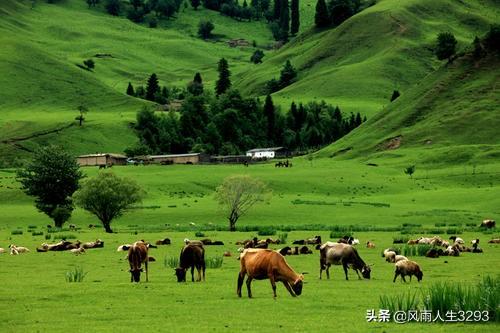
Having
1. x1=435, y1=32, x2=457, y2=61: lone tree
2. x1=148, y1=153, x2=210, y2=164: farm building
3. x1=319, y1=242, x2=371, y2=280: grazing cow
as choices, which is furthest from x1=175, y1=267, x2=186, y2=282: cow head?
x1=435, y1=32, x2=457, y2=61: lone tree

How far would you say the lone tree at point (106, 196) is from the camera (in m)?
80.9

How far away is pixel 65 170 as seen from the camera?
93438 mm

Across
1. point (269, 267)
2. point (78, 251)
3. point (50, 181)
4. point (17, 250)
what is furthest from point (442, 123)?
point (269, 267)

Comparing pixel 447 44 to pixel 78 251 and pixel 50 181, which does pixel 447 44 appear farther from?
pixel 78 251

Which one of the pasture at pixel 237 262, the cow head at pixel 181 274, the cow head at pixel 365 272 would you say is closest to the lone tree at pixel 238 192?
the pasture at pixel 237 262

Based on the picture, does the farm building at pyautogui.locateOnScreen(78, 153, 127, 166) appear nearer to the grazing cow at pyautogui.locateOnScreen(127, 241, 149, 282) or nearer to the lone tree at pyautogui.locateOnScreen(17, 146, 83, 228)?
the lone tree at pyautogui.locateOnScreen(17, 146, 83, 228)

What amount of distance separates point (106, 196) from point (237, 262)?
3759cm

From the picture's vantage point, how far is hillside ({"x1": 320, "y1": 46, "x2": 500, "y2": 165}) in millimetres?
150000

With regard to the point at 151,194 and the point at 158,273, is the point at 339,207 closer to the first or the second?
the point at 151,194

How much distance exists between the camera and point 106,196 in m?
80.9

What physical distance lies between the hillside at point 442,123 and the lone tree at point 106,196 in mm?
75581

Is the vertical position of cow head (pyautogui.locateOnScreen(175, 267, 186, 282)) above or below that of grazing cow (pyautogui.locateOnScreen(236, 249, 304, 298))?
below

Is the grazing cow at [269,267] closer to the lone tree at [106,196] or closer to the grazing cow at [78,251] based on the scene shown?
the grazing cow at [78,251]

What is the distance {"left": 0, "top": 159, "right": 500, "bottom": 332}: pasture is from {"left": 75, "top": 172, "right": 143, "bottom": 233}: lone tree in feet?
9.27
